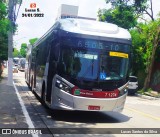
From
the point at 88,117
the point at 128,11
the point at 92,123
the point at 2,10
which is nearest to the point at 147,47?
the point at 128,11

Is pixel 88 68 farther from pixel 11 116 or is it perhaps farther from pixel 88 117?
pixel 11 116

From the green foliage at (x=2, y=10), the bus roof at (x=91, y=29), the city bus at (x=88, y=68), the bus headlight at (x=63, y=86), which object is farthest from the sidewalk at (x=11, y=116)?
the green foliage at (x=2, y=10)

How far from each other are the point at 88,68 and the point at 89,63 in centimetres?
17

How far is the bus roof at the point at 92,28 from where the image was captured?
1206 cm

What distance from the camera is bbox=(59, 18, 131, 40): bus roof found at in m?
12.1

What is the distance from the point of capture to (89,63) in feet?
38.4

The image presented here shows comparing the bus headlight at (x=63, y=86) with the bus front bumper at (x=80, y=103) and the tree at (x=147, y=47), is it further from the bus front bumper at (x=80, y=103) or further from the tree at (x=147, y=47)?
the tree at (x=147, y=47)

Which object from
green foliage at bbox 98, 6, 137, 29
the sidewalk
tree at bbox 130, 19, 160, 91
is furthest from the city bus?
green foliage at bbox 98, 6, 137, 29

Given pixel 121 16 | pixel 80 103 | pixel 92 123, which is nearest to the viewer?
pixel 80 103

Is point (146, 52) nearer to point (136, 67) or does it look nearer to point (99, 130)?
point (136, 67)

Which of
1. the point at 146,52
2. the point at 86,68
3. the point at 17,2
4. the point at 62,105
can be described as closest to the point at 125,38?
the point at 86,68

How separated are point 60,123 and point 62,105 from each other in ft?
1.94

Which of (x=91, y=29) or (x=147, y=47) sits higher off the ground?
(x=91, y=29)

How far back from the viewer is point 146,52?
31438mm
